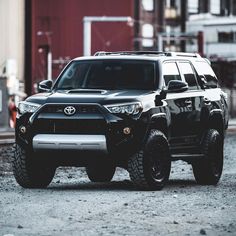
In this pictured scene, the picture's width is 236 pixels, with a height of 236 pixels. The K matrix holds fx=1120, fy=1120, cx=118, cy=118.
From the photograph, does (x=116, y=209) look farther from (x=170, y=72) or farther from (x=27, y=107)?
(x=170, y=72)

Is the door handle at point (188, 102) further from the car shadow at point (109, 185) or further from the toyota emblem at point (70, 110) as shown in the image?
the toyota emblem at point (70, 110)

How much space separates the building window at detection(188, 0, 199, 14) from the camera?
83062 millimetres

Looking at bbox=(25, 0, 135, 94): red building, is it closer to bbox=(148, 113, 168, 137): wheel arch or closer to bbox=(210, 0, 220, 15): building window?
bbox=(210, 0, 220, 15): building window

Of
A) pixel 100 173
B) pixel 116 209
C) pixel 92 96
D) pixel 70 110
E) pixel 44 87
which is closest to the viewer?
pixel 116 209

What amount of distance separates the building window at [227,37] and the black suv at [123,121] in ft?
175

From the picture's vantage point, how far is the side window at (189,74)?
52.8 ft

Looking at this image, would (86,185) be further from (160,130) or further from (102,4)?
(102,4)

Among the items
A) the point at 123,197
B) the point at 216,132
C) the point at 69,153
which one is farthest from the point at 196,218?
the point at 216,132

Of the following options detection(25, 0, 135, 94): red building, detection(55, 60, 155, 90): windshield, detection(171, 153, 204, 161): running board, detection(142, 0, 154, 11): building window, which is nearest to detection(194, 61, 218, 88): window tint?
detection(171, 153, 204, 161): running board

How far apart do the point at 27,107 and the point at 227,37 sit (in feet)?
185

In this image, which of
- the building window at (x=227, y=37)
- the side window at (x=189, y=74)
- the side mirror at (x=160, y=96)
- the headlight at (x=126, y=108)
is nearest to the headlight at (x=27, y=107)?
the headlight at (x=126, y=108)

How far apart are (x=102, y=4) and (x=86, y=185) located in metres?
52.0

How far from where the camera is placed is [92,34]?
65938mm

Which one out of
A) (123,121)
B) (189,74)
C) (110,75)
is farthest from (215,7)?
(123,121)
